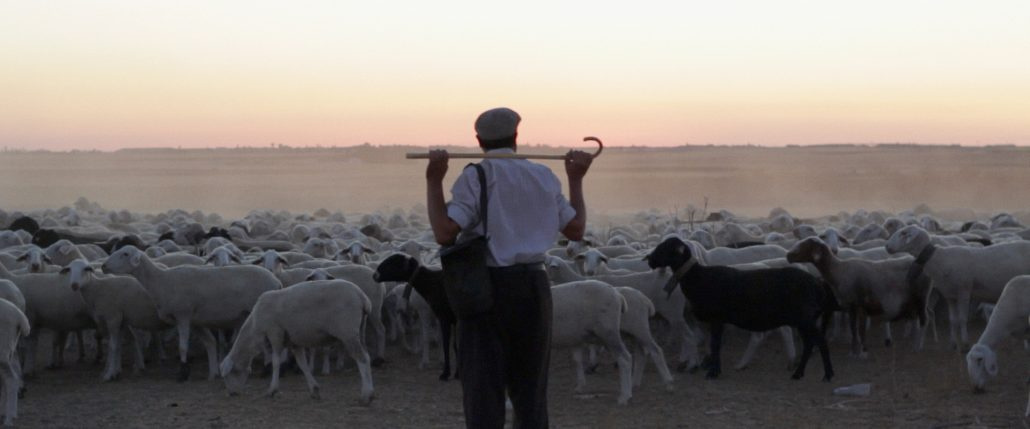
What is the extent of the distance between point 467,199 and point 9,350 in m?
→ 5.68

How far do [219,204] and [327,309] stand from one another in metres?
60.5

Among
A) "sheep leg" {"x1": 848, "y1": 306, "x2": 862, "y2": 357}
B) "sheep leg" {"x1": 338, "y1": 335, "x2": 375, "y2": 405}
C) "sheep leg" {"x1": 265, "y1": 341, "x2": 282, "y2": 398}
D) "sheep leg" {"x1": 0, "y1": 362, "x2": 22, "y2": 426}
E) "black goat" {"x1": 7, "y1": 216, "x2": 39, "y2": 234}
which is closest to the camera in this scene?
"sheep leg" {"x1": 0, "y1": 362, "x2": 22, "y2": 426}

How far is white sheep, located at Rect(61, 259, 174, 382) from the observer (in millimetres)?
14109

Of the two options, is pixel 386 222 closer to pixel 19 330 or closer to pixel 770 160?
pixel 19 330

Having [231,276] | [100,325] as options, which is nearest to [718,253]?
[231,276]

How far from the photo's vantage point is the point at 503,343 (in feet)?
23.4

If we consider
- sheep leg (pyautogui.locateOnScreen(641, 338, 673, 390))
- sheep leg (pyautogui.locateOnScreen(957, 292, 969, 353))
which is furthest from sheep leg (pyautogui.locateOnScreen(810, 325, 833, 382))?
sheep leg (pyautogui.locateOnScreen(957, 292, 969, 353))

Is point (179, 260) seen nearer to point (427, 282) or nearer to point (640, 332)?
point (427, 282)

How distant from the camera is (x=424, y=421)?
11422 millimetres

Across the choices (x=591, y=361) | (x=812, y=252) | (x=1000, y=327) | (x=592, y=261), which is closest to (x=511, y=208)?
(x=1000, y=327)

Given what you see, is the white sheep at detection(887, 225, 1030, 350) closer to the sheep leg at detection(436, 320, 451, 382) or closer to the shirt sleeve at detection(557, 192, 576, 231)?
the sheep leg at detection(436, 320, 451, 382)

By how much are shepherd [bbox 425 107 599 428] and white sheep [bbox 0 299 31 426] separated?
5363mm

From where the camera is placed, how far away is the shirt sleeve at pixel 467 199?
697 cm

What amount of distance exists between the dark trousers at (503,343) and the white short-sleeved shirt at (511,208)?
10 centimetres
